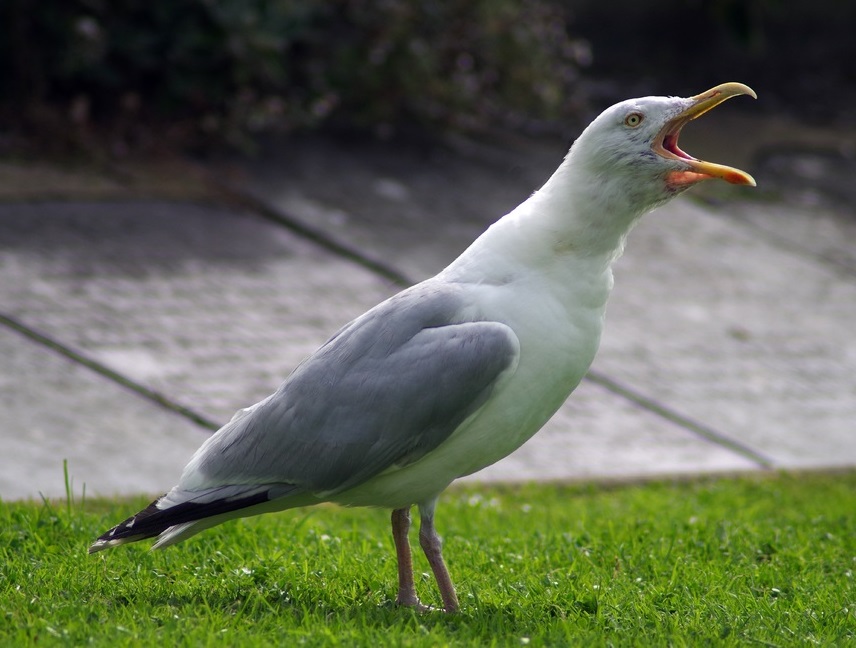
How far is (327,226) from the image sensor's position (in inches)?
305

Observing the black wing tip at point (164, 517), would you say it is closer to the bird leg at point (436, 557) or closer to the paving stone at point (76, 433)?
the bird leg at point (436, 557)

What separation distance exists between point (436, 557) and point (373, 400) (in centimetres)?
50

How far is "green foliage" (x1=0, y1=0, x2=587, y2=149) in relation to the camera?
8102 mm

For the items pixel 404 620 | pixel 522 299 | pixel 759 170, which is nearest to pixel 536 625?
pixel 404 620

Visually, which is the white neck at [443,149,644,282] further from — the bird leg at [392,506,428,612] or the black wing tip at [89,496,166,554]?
the black wing tip at [89,496,166,554]

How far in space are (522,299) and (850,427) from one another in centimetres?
331

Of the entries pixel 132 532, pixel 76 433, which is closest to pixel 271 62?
pixel 76 433

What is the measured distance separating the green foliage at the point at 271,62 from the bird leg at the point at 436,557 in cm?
497

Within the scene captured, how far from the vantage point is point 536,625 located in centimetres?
361

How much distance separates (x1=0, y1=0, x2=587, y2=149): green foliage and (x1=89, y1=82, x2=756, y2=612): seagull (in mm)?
4740

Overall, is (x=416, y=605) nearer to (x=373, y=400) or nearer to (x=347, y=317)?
(x=373, y=400)

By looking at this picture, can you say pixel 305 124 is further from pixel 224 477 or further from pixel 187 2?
pixel 224 477

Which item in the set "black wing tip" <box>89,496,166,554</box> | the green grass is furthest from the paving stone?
"black wing tip" <box>89,496,166,554</box>

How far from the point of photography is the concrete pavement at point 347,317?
5.55 meters
